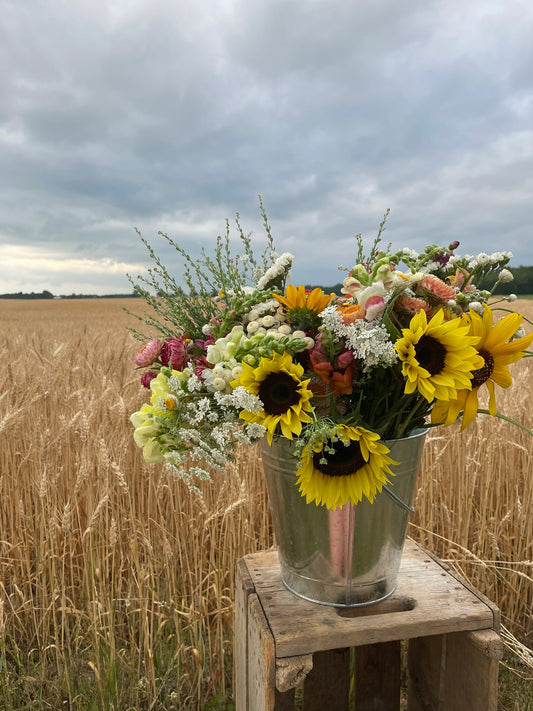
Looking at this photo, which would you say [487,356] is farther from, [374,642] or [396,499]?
[374,642]

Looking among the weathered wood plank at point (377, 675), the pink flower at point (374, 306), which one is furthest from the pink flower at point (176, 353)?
the weathered wood plank at point (377, 675)

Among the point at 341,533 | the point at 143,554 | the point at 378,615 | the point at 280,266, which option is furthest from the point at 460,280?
the point at 143,554

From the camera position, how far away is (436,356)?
2.01 feet

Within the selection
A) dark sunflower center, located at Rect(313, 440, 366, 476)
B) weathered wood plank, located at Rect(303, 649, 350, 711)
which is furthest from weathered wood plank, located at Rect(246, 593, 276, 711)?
dark sunflower center, located at Rect(313, 440, 366, 476)

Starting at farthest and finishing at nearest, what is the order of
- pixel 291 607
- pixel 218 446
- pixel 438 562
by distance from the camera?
pixel 438 562, pixel 291 607, pixel 218 446

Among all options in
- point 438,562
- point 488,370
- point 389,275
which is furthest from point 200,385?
point 438,562

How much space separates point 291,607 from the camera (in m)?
0.84

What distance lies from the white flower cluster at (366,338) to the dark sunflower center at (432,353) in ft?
0.12

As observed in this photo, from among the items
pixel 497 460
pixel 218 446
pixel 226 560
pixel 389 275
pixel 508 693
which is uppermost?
pixel 389 275

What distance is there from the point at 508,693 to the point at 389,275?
1.34 meters

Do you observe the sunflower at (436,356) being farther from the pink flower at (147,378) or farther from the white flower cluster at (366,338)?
the pink flower at (147,378)

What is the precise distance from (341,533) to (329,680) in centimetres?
50

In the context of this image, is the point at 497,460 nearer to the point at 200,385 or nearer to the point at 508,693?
the point at 508,693

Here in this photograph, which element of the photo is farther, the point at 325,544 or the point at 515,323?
the point at 325,544
